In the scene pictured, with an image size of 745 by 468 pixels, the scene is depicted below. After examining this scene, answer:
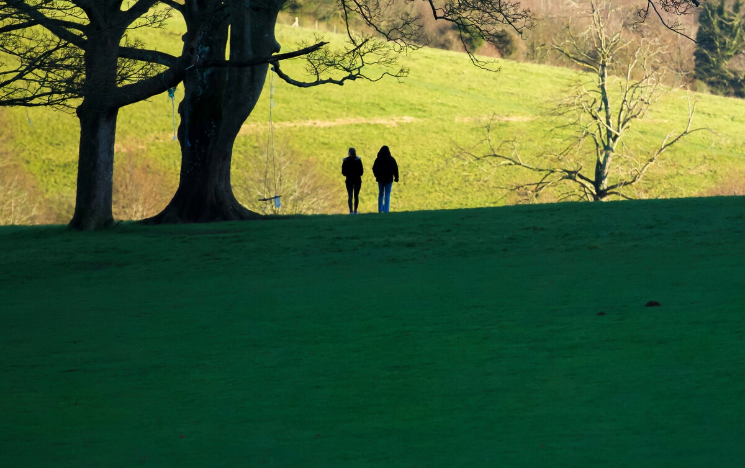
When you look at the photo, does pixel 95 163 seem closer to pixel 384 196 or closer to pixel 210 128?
pixel 210 128

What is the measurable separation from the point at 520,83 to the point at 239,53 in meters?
56.1

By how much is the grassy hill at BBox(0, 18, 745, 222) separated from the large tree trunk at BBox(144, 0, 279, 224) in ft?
67.3

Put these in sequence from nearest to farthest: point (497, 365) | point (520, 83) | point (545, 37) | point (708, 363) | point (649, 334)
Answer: point (708, 363)
point (497, 365)
point (649, 334)
point (545, 37)
point (520, 83)

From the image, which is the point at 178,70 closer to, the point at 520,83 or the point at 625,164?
the point at 625,164

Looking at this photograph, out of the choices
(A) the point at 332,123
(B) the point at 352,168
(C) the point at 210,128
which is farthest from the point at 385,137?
(C) the point at 210,128

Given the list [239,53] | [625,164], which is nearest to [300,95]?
[625,164]

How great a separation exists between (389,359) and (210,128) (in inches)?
650

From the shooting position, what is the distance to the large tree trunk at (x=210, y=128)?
76.7 feet

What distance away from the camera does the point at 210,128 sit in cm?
2364

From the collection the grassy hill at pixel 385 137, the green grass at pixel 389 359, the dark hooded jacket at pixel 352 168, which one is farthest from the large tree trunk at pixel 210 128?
the grassy hill at pixel 385 137

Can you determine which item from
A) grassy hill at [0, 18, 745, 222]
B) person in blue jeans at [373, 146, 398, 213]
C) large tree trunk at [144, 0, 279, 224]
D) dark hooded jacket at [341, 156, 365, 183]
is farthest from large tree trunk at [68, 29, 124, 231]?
grassy hill at [0, 18, 745, 222]

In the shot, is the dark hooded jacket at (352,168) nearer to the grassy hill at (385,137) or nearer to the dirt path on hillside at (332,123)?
the grassy hill at (385,137)

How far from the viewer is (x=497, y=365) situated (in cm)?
770

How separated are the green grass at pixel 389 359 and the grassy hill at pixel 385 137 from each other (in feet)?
97.9
